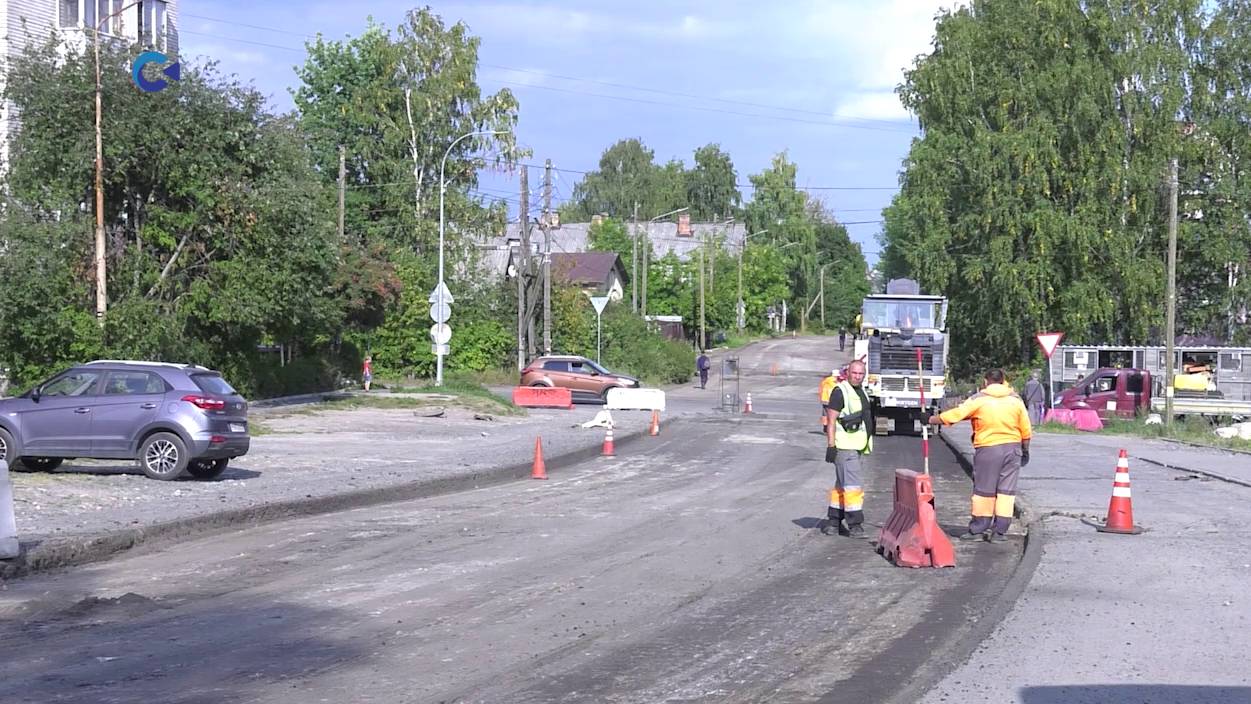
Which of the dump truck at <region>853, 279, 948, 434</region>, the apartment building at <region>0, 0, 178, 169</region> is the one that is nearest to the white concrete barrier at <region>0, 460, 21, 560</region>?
the dump truck at <region>853, 279, 948, 434</region>

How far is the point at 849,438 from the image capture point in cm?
1358

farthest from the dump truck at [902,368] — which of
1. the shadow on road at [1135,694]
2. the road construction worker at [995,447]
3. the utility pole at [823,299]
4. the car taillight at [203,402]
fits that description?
the utility pole at [823,299]

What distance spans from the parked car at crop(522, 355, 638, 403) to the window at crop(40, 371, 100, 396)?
26.7 m

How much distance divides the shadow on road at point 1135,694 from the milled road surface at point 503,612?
692 mm

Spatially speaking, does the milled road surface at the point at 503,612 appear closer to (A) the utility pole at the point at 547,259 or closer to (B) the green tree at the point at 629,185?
(A) the utility pole at the point at 547,259

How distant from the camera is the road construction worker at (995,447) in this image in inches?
519

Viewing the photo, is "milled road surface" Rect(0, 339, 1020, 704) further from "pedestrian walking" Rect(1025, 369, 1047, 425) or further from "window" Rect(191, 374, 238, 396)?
"pedestrian walking" Rect(1025, 369, 1047, 425)

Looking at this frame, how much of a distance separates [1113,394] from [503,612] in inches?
1388

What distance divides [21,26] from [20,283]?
12.1 meters

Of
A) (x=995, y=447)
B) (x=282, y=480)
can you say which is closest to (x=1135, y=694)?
(x=995, y=447)

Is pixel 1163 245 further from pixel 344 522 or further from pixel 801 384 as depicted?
pixel 344 522

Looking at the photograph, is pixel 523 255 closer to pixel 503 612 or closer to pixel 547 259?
pixel 547 259

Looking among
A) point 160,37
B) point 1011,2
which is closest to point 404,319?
point 160,37

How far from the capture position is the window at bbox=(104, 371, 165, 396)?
60.0 feet
